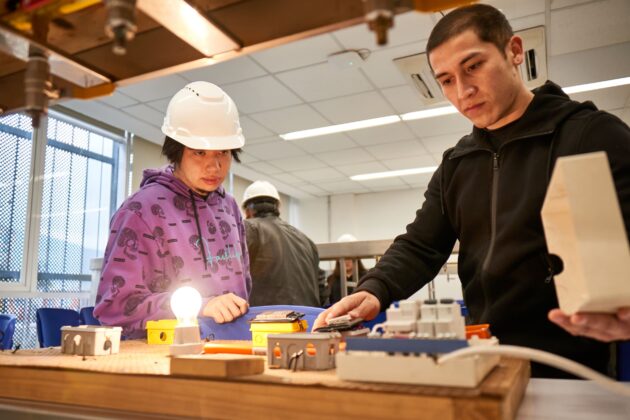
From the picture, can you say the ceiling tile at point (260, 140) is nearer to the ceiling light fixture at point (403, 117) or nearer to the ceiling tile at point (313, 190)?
the ceiling light fixture at point (403, 117)

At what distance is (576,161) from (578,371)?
0.71 ft

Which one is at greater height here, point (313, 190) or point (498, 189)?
point (313, 190)

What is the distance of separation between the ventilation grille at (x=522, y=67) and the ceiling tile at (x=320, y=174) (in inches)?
111

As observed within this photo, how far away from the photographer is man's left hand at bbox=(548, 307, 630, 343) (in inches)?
21.6

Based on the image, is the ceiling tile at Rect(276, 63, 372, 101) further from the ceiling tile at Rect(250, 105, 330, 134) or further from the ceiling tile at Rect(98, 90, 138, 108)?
the ceiling tile at Rect(98, 90, 138, 108)

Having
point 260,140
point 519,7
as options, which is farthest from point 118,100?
point 519,7

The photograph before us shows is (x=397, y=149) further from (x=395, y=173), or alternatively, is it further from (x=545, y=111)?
(x=545, y=111)

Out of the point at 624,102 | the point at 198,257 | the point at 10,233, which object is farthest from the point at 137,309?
the point at 624,102

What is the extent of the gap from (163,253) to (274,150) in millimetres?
4632

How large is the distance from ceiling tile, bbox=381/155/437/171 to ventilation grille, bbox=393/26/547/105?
7.13 ft

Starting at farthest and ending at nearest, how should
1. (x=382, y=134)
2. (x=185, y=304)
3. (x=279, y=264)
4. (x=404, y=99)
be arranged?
1. (x=382, y=134)
2. (x=404, y=99)
3. (x=279, y=264)
4. (x=185, y=304)

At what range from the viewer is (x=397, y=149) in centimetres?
611

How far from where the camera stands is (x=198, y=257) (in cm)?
149

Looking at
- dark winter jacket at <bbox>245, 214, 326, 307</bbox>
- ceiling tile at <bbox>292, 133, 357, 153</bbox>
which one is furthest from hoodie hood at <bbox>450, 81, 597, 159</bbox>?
ceiling tile at <bbox>292, 133, 357, 153</bbox>
